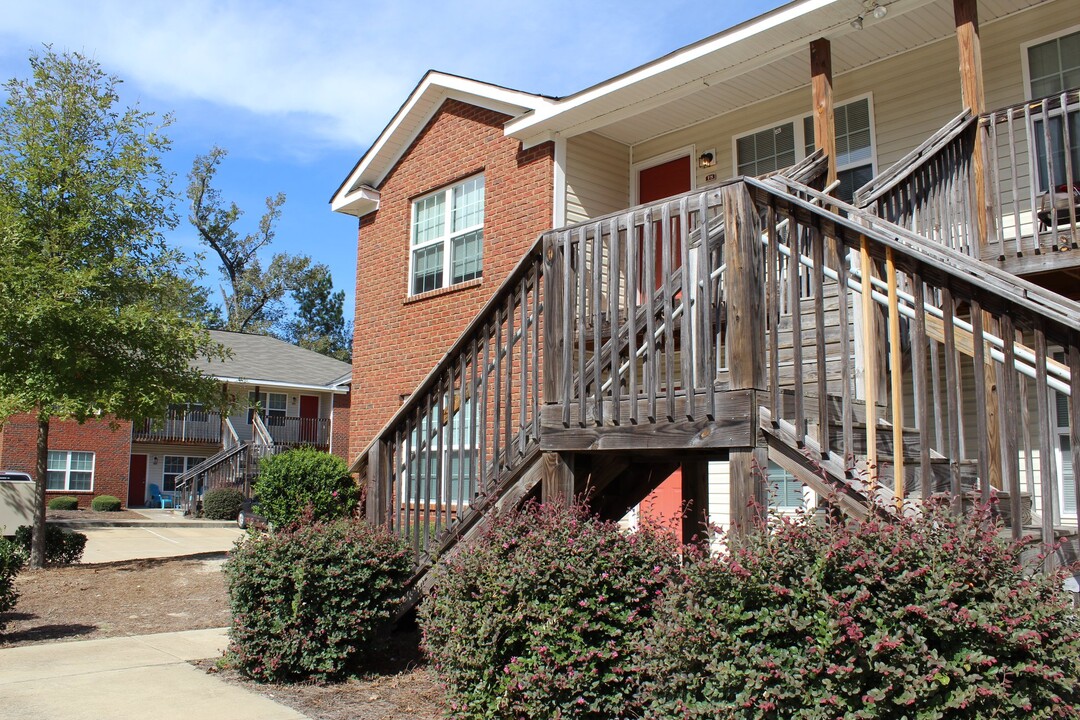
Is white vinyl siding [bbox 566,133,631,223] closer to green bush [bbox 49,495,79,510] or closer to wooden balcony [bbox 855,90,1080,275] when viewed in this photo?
wooden balcony [bbox 855,90,1080,275]

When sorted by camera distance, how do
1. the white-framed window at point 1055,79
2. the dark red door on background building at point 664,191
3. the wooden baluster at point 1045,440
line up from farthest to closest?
the dark red door on background building at point 664,191, the white-framed window at point 1055,79, the wooden baluster at point 1045,440

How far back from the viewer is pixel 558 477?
559 centimetres

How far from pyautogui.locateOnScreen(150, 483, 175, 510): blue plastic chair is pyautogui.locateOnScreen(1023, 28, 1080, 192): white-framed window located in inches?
1286

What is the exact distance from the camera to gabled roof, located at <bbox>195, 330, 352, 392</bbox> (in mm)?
33344

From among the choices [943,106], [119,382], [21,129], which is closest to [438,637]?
[943,106]

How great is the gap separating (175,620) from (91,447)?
1072 inches

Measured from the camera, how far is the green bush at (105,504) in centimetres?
3047

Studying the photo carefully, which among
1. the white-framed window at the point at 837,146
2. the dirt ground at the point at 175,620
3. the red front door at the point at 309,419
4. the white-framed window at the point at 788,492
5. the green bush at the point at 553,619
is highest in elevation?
the white-framed window at the point at 837,146

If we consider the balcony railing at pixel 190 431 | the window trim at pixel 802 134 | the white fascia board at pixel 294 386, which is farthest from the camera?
the balcony railing at pixel 190 431

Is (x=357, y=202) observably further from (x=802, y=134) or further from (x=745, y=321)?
(x=745, y=321)

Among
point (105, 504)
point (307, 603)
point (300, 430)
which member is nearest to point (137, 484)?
point (105, 504)

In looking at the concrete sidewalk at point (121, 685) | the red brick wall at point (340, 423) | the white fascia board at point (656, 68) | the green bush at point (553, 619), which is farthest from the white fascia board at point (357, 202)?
the red brick wall at point (340, 423)

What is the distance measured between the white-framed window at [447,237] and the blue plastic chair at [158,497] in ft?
80.9

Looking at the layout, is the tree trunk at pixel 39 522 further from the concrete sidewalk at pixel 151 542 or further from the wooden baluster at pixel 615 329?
the wooden baluster at pixel 615 329
